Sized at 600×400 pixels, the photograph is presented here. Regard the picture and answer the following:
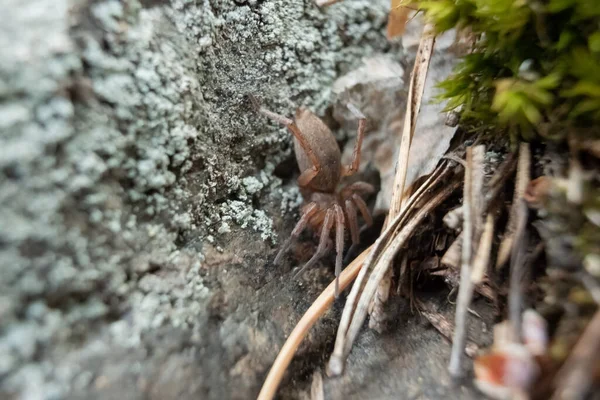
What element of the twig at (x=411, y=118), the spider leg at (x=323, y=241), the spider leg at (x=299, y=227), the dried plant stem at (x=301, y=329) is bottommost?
the dried plant stem at (x=301, y=329)

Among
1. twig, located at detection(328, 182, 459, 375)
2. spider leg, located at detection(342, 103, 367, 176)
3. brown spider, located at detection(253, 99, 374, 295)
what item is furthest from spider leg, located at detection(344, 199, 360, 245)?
twig, located at detection(328, 182, 459, 375)

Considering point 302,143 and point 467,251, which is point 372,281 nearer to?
point 467,251

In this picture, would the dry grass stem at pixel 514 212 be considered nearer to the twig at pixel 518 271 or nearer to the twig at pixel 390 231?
the twig at pixel 518 271

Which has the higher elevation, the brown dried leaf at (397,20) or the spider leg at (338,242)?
the brown dried leaf at (397,20)

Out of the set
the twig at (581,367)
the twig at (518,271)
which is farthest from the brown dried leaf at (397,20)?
the twig at (581,367)

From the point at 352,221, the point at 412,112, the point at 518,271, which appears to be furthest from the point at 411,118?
the point at 518,271
